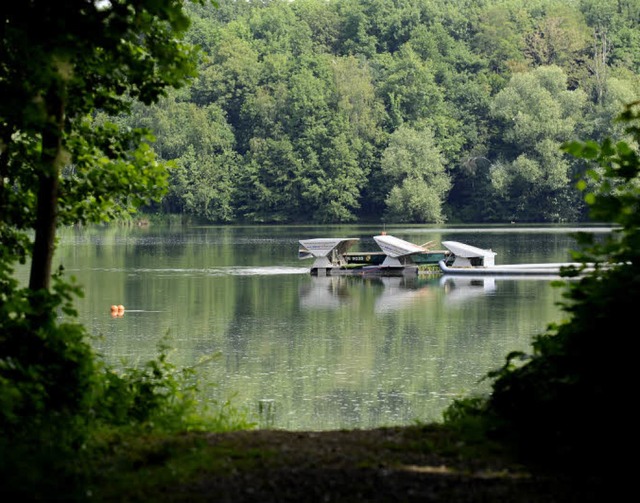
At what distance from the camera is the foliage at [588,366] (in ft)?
21.4

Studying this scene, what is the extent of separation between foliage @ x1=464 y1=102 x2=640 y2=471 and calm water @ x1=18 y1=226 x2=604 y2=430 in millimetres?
3367

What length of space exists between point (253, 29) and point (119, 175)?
124968 millimetres

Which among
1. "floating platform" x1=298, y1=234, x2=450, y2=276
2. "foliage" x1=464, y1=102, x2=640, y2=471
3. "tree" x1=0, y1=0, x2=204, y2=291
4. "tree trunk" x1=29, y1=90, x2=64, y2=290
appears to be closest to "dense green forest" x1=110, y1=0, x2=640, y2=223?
"floating platform" x1=298, y1=234, x2=450, y2=276

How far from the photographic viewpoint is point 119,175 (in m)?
9.48

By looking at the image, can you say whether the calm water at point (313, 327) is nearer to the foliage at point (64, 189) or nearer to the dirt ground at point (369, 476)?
the foliage at point (64, 189)

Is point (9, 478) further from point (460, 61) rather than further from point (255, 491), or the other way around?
point (460, 61)

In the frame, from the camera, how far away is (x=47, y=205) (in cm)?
880

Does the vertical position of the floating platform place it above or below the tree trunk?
below

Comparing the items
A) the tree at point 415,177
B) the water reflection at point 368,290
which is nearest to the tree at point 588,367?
the water reflection at point 368,290

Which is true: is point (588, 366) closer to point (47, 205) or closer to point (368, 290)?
point (47, 205)

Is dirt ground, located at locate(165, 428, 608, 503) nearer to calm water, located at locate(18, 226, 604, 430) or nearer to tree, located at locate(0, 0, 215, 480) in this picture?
tree, located at locate(0, 0, 215, 480)

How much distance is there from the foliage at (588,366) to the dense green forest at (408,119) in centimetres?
8655

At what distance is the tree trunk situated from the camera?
8672mm

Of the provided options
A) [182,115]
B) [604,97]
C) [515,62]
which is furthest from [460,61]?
[182,115]
